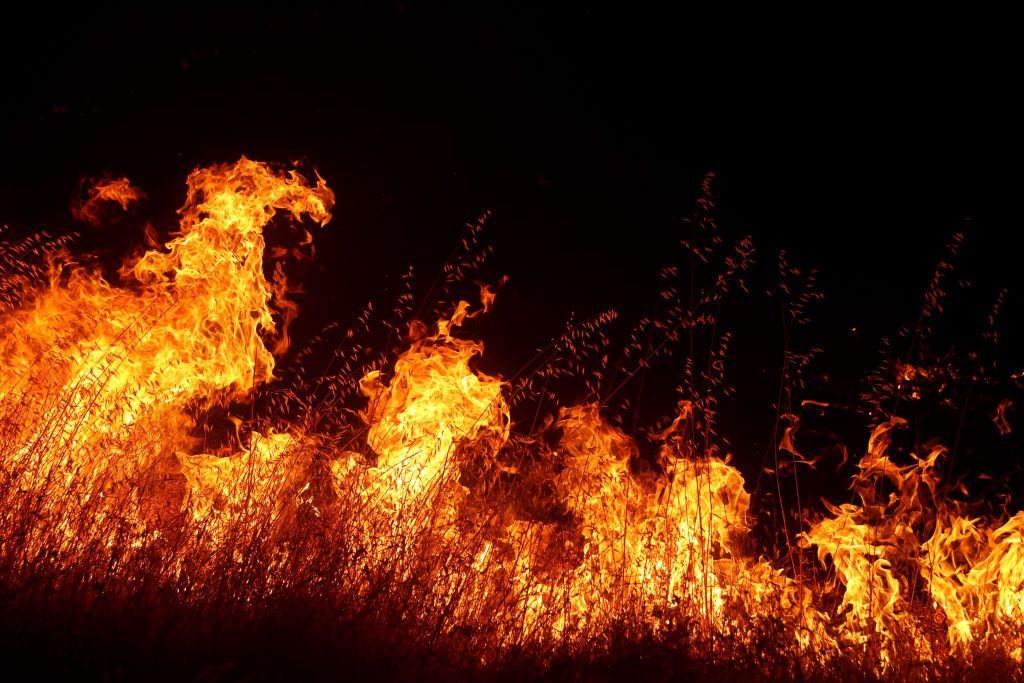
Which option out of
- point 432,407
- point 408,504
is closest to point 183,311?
point 432,407

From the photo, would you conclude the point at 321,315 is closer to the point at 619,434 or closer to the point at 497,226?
the point at 497,226

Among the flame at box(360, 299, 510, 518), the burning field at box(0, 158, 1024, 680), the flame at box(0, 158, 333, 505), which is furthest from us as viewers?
the flame at box(0, 158, 333, 505)

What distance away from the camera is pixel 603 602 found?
4301 mm

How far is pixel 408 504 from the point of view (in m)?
4.65

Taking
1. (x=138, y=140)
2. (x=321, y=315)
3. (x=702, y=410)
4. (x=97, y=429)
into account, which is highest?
(x=138, y=140)

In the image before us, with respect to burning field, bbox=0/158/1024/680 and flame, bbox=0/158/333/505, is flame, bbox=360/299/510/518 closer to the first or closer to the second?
burning field, bbox=0/158/1024/680

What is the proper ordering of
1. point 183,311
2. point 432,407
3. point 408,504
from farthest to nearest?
point 183,311, point 432,407, point 408,504

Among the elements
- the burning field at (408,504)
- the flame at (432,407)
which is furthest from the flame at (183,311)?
the flame at (432,407)

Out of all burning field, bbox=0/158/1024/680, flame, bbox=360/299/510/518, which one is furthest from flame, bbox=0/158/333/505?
flame, bbox=360/299/510/518

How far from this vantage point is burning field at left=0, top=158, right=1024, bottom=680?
3570mm

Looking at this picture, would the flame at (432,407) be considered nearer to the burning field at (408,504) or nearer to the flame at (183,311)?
the burning field at (408,504)

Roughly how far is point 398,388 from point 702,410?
2.14m

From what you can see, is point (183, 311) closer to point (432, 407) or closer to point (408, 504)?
point (432, 407)

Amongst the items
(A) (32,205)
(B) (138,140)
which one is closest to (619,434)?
(B) (138,140)
